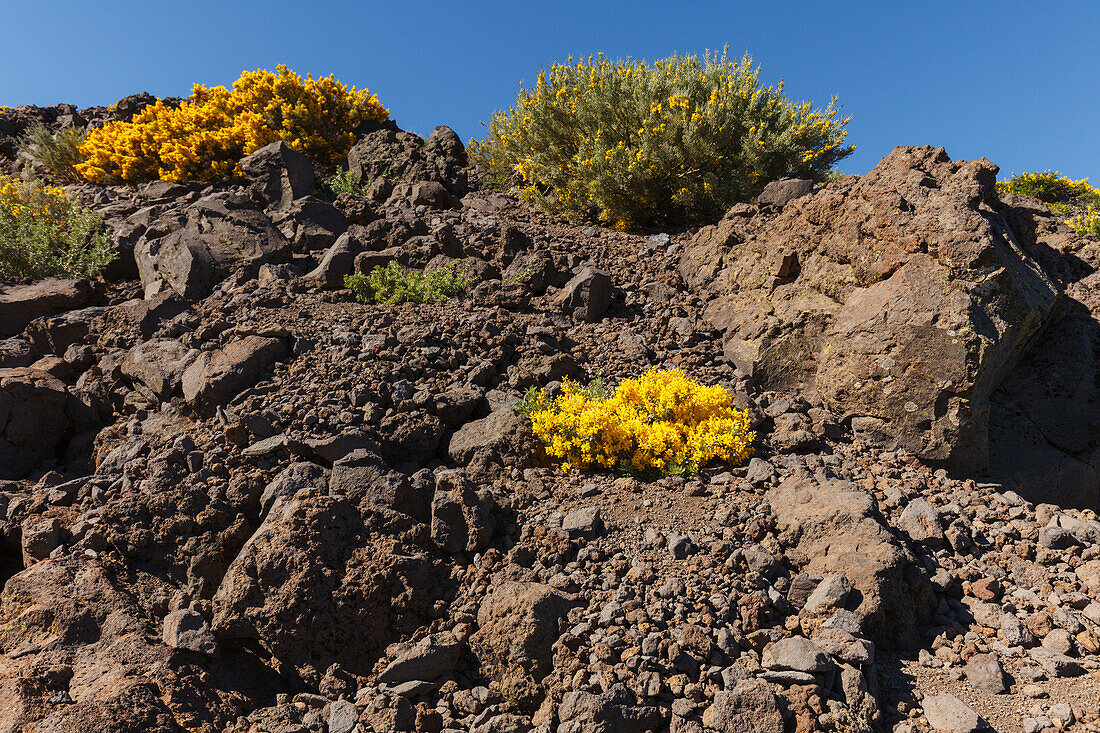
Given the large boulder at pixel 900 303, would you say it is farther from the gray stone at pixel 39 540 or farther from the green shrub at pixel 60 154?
the green shrub at pixel 60 154

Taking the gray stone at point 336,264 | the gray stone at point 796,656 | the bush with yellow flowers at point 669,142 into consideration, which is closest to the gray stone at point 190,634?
the gray stone at point 796,656

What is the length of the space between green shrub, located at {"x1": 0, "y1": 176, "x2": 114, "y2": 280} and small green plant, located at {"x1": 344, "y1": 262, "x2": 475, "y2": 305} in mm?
3226

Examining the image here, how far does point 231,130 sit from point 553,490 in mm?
9151

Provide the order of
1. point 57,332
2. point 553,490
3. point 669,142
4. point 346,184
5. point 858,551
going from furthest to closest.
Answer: point 346,184 → point 669,142 → point 57,332 → point 553,490 → point 858,551

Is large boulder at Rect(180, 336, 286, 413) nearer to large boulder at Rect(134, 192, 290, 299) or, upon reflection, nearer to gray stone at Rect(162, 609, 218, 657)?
large boulder at Rect(134, 192, 290, 299)

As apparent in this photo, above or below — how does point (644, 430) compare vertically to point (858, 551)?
above

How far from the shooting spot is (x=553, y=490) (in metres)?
4.29

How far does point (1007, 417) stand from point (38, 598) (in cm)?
742

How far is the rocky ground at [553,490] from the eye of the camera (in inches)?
122

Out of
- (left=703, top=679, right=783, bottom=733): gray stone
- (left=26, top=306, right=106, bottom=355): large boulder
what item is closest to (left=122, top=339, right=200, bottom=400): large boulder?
(left=26, top=306, right=106, bottom=355): large boulder

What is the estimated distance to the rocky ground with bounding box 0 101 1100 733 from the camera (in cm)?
311

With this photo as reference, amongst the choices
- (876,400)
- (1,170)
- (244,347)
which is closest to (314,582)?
(244,347)

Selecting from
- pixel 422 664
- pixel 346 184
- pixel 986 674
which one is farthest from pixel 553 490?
pixel 346 184

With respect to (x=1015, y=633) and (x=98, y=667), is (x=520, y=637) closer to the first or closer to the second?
(x=98, y=667)
